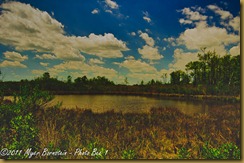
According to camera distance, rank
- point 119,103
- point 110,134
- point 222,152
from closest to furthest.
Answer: point 222,152
point 110,134
point 119,103

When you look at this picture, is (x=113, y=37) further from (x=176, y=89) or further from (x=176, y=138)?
(x=176, y=89)

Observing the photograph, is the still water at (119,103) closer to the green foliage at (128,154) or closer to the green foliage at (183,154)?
the green foliage at (183,154)

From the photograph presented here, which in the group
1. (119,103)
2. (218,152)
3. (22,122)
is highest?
(119,103)

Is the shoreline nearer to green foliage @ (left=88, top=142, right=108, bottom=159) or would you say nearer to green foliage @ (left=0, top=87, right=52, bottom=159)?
green foliage @ (left=0, top=87, right=52, bottom=159)

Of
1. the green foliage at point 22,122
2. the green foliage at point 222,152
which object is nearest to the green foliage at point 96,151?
the green foliage at point 22,122

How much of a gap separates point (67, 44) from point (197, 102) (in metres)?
6.55

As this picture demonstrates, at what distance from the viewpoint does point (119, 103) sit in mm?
10977

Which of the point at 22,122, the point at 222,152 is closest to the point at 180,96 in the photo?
the point at 222,152

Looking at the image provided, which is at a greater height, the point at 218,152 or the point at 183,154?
the point at 218,152

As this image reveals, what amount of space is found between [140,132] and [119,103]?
3273 mm

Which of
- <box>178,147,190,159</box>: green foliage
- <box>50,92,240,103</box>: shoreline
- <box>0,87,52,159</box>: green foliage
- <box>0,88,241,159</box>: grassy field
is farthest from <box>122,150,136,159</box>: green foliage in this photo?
<box>50,92,240,103</box>: shoreline

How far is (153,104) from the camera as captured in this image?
1098 centimetres

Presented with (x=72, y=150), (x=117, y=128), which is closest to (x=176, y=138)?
(x=117, y=128)

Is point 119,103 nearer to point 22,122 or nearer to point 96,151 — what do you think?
point 96,151
